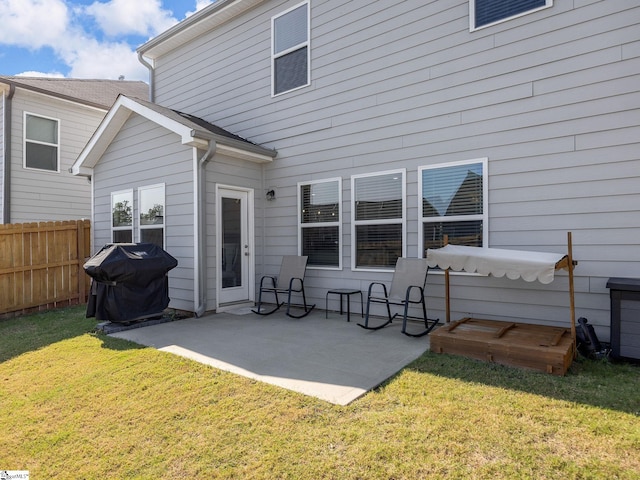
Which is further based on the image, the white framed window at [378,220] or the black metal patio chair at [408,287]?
the white framed window at [378,220]

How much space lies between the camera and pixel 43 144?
9648 millimetres

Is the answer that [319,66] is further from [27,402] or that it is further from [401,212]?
[27,402]

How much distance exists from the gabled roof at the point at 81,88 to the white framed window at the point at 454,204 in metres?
8.91

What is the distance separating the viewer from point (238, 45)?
7258mm

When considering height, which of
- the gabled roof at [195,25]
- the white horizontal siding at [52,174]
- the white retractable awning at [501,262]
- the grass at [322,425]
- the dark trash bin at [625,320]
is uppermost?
the gabled roof at [195,25]

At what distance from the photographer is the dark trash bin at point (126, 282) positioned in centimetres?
493

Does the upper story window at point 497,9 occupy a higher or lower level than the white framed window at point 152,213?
higher

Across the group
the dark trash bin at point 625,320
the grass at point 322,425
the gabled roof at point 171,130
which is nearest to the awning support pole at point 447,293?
the grass at point 322,425

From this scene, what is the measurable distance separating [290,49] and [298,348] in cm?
504

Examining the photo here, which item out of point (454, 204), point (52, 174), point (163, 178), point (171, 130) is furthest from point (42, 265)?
point (454, 204)

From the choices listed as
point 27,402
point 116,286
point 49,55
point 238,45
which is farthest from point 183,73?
point 49,55

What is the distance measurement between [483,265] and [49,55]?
19.6 metres

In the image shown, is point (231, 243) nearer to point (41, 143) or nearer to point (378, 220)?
point (378, 220)

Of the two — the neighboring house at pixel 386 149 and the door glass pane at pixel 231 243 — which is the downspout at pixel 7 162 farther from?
the door glass pane at pixel 231 243
